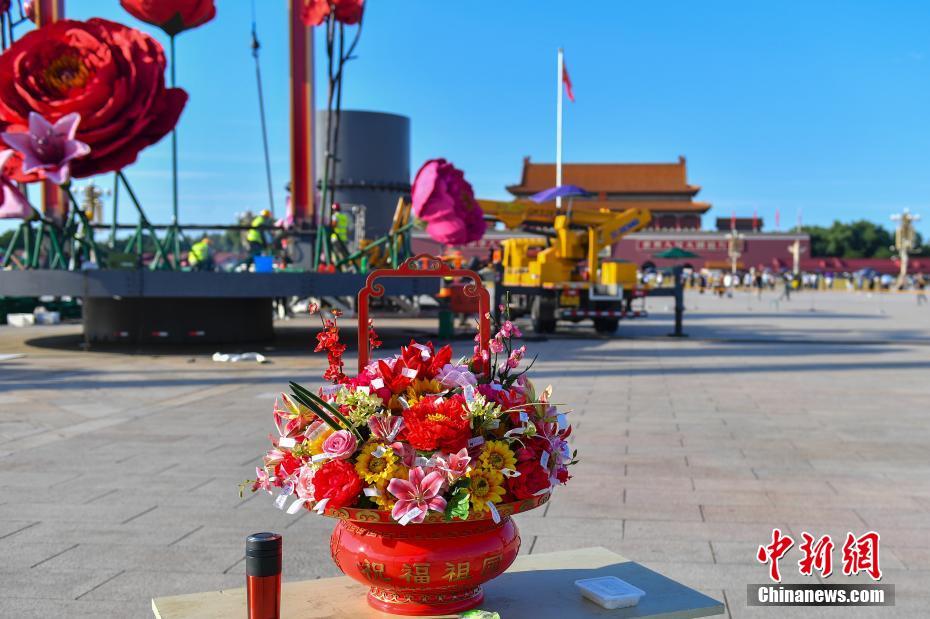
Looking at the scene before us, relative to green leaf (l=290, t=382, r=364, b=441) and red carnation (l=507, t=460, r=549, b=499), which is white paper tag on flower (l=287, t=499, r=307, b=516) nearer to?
green leaf (l=290, t=382, r=364, b=441)

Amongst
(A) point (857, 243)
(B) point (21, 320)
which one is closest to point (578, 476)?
(B) point (21, 320)

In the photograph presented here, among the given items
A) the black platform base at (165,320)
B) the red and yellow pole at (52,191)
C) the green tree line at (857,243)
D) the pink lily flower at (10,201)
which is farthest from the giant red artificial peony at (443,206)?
the green tree line at (857,243)

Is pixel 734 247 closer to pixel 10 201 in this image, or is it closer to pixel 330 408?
pixel 10 201

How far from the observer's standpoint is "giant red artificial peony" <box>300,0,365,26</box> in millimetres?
16641

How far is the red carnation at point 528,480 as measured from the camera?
278 cm

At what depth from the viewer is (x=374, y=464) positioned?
2.69 meters

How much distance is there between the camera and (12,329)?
22.9 meters

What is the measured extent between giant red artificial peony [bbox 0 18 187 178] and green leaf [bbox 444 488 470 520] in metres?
11.9

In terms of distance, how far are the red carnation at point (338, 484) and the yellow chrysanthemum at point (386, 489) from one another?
67mm

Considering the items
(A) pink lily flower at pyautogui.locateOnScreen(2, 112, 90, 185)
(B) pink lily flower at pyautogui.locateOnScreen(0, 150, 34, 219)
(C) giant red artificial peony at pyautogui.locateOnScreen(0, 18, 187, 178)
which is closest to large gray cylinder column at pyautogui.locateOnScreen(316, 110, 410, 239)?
(B) pink lily flower at pyautogui.locateOnScreen(0, 150, 34, 219)

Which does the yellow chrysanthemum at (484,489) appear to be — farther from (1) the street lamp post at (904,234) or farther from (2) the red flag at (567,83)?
(1) the street lamp post at (904,234)

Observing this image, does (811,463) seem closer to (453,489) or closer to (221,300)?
(453,489)

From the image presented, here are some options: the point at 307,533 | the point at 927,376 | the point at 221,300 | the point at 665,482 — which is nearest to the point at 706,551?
the point at 665,482

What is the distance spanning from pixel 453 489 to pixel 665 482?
417 cm
